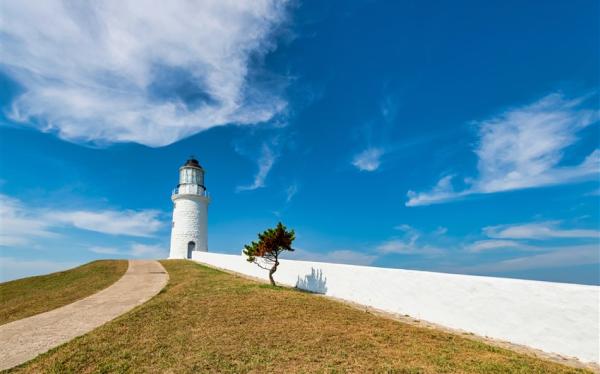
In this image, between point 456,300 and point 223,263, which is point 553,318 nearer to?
point 456,300

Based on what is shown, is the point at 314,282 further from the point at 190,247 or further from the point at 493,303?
the point at 190,247

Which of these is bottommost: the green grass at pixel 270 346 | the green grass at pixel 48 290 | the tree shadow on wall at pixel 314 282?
the green grass at pixel 48 290

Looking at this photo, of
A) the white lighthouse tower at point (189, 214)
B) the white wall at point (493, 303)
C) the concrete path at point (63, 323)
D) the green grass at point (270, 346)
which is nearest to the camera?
the green grass at point (270, 346)

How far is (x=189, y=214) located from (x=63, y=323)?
2433cm

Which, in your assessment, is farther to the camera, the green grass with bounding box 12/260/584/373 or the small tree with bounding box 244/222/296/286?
the small tree with bounding box 244/222/296/286

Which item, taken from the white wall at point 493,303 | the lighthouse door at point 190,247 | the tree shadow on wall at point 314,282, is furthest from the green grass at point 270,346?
the lighthouse door at point 190,247

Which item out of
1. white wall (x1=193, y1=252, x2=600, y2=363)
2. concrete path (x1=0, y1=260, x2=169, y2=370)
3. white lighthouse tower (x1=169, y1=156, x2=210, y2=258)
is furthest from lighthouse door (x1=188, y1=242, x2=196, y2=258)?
white wall (x1=193, y1=252, x2=600, y2=363)

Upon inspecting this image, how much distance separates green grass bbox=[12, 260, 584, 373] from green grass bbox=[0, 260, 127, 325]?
415cm

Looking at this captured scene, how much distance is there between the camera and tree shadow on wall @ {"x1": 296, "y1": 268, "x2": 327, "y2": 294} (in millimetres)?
13617

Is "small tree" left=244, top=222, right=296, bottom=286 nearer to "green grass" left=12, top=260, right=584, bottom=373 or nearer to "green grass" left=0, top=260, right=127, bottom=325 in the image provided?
"green grass" left=12, top=260, right=584, bottom=373

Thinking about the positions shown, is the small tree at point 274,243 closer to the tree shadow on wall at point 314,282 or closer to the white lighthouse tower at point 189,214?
the tree shadow on wall at point 314,282

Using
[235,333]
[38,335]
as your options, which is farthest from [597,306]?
[38,335]

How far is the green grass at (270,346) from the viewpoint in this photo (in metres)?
5.73

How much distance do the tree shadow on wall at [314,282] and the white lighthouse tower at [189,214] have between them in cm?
2007
